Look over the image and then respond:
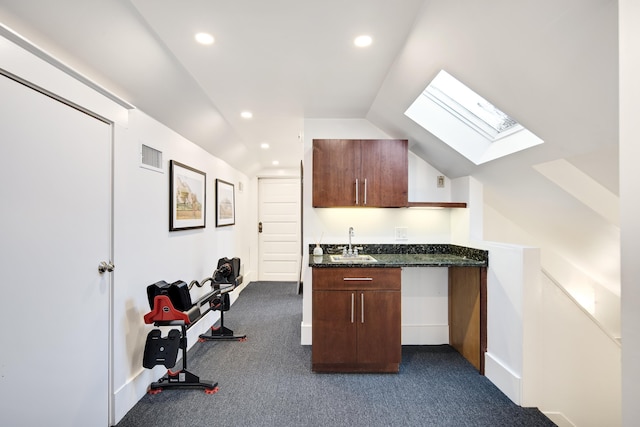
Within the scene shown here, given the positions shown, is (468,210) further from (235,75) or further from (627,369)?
(235,75)

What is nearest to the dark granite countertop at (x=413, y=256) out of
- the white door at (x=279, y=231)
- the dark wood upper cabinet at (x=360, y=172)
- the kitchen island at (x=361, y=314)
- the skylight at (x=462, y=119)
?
the kitchen island at (x=361, y=314)

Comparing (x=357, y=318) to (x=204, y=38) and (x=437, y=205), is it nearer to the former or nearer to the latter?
(x=437, y=205)

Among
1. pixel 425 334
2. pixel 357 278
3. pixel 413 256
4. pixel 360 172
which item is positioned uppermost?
pixel 360 172

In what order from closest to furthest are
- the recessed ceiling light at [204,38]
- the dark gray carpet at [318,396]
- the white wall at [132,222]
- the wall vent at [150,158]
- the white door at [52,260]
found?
the white door at [52,260] → the white wall at [132,222] → the recessed ceiling light at [204,38] → the dark gray carpet at [318,396] → the wall vent at [150,158]

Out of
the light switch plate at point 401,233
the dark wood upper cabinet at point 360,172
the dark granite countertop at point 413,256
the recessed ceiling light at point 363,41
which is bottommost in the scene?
the dark granite countertop at point 413,256

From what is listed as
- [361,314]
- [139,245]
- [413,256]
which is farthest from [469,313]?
[139,245]

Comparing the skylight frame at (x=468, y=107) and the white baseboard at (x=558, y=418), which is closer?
the white baseboard at (x=558, y=418)

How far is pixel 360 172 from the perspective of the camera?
3.09 meters

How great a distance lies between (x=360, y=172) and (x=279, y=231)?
3.66m

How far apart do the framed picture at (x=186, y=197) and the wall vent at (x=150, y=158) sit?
0.17m

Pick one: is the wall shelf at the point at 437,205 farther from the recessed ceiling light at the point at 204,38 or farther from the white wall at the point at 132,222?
the white wall at the point at 132,222

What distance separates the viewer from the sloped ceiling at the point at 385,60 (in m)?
1.40

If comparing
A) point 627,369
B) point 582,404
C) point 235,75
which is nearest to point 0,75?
point 235,75

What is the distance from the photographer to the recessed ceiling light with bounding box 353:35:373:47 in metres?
1.88
